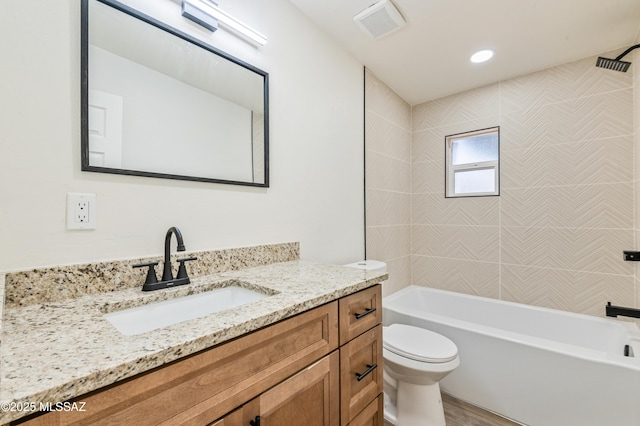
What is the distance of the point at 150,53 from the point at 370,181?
1.70 metres

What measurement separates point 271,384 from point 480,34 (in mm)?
2348

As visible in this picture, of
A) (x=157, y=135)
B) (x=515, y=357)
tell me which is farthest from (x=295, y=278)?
(x=515, y=357)

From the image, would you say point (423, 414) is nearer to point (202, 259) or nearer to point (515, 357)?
point (515, 357)

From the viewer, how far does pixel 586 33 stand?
1.82 meters

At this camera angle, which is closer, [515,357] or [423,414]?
[423,414]

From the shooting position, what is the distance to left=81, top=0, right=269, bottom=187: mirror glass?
3.10ft

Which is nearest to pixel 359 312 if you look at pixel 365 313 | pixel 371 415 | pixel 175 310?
pixel 365 313

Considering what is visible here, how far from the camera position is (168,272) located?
1019mm

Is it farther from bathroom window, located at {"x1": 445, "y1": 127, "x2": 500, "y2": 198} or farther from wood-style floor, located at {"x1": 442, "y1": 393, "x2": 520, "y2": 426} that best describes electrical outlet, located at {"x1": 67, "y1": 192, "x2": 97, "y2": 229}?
bathroom window, located at {"x1": 445, "y1": 127, "x2": 500, "y2": 198}

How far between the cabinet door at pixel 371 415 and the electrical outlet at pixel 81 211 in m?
1.15

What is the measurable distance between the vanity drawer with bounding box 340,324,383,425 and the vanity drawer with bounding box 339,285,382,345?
0.03 m

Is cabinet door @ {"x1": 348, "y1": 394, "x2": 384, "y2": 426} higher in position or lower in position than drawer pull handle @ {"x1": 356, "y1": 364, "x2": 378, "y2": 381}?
lower

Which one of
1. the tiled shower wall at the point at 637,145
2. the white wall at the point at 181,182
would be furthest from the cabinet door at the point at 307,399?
the tiled shower wall at the point at 637,145

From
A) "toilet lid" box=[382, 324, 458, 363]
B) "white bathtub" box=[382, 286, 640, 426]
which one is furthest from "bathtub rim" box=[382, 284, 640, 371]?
"toilet lid" box=[382, 324, 458, 363]
